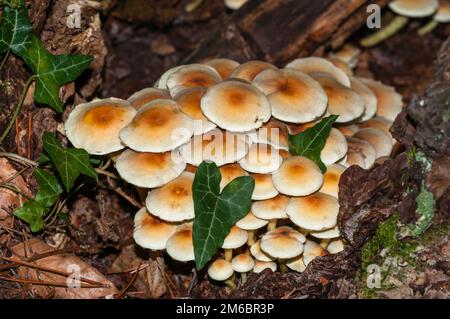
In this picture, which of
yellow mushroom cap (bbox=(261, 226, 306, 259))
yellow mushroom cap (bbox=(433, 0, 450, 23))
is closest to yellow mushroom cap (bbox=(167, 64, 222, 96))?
yellow mushroom cap (bbox=(261, 226, 306, 259))

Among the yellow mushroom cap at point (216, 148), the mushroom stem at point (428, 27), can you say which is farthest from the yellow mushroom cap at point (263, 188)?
the mushroom stem at point (428, 27)

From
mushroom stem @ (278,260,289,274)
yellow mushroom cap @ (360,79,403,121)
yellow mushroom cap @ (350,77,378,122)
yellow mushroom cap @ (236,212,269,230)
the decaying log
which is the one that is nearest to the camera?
yellow mushroom cap @ (236,212,269,230)

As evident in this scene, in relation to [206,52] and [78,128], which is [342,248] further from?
[206,52]

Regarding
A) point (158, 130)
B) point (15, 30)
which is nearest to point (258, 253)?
point (158, 130)

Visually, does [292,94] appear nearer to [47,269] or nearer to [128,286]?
[128,286]

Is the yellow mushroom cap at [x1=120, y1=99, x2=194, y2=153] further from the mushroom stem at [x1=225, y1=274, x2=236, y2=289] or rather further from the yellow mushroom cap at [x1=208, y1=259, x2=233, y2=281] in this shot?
the mushroom stem at [x1=225, y1=274, x2=236, y2=289]
